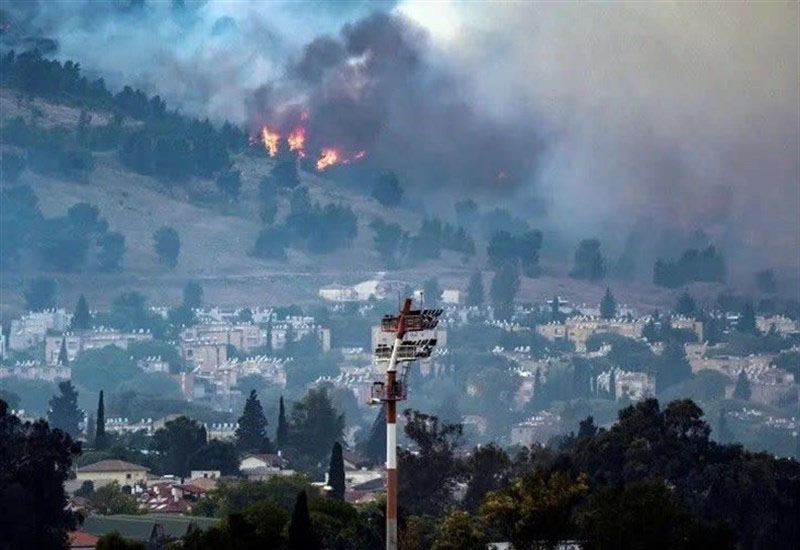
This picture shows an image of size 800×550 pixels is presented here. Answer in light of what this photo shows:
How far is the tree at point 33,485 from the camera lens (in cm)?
7638

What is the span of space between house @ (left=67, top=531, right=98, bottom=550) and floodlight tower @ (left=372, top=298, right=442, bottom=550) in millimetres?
37016

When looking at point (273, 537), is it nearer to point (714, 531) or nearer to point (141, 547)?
point (141, 547)

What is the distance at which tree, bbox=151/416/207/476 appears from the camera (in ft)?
447

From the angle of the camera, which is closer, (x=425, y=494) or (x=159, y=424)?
(x=425, y=494)

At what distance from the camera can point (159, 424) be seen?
7318 inches

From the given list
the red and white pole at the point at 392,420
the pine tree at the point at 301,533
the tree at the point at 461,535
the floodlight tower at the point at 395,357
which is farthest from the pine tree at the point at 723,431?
the red and white pole at the point at 392,420

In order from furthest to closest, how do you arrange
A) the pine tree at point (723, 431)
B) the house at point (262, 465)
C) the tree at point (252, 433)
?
the pine tree at point (723, 431), the tree at point (252, 433), the house at point (262, 465)

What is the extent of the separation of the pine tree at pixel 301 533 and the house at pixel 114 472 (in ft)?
199

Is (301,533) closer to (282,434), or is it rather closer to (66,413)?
(282,434)

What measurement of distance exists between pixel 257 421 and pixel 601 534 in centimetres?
8567

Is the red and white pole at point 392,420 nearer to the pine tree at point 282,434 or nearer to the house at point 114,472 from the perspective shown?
the house at point 114,472

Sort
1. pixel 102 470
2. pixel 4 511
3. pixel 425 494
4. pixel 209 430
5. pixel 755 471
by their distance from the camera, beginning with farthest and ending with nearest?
pixel 209 430, pixel 102 470, pixel 425 494, pixel 755 471, pixel 4 511

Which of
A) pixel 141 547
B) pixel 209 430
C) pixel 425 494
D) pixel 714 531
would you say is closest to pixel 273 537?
pixel 141 547

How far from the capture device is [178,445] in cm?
13788
